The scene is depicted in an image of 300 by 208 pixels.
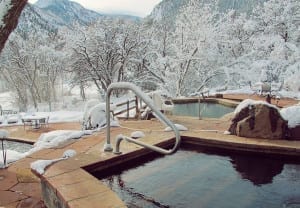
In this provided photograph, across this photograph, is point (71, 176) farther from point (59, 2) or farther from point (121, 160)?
point (59, 2)

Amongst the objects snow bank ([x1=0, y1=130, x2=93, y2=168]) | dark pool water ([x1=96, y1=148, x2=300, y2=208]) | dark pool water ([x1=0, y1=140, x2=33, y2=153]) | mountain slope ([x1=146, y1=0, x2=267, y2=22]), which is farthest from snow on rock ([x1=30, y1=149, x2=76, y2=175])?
mountain slope ([x1=146, y1=0, x2=267, y2=22])

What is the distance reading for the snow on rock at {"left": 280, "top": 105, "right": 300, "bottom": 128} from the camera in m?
4.37

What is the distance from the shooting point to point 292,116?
446cm

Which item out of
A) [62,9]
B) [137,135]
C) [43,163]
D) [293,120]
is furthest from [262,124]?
[62,9]

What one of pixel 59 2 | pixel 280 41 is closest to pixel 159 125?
pixel 280 41

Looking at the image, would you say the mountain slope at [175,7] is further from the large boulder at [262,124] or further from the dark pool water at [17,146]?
the large boulder at [262,124]

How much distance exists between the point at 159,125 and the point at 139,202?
266 cm

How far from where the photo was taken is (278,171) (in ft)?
11.6

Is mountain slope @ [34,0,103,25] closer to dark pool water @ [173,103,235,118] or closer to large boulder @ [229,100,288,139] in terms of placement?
dark pool water @ [173,103,235,118]

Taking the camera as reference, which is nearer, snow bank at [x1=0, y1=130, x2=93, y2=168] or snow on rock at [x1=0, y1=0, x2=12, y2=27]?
snow on rock at [x1=0, y1=0, x2=12, y2=27]

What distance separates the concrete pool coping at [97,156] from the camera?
8.07 ft

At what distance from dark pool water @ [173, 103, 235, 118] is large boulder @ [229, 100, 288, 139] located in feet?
16.9

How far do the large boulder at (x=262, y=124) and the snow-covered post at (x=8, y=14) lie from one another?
337 cm

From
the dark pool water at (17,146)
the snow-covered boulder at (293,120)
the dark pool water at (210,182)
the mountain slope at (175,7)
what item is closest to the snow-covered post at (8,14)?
the dark pool water at (210,182)
